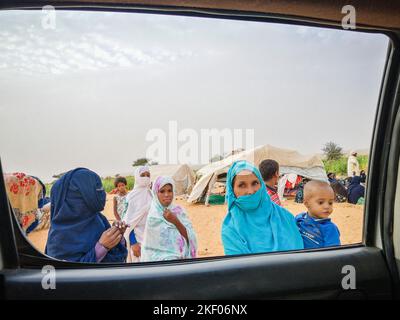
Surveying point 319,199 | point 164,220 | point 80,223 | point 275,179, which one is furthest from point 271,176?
point 80,223

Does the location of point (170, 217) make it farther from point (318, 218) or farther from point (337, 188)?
point (337, 188)

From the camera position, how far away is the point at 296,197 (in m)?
2.12

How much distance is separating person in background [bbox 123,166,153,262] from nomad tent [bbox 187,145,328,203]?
328mm

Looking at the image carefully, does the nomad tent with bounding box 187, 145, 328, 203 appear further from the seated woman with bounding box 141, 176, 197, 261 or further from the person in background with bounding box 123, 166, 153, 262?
the person in background with bounding box 123, 166, 153, 262

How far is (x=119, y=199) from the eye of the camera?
6.91 ft

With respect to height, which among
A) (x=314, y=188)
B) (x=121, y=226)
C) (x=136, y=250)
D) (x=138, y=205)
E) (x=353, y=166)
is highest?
(x=353, y=166)

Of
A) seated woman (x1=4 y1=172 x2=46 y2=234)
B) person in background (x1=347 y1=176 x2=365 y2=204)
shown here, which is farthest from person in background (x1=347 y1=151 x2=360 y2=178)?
seated woman (x1=4 y1=172 x2=46 y2=234)

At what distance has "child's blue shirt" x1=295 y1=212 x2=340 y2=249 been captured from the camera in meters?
1.93

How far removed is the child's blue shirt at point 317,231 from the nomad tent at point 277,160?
26cm

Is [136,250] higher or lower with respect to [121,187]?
lower

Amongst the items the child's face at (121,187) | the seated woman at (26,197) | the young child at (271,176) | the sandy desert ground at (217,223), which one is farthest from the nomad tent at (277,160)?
the seated woman at (26,197)

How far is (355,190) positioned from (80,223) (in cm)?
148
